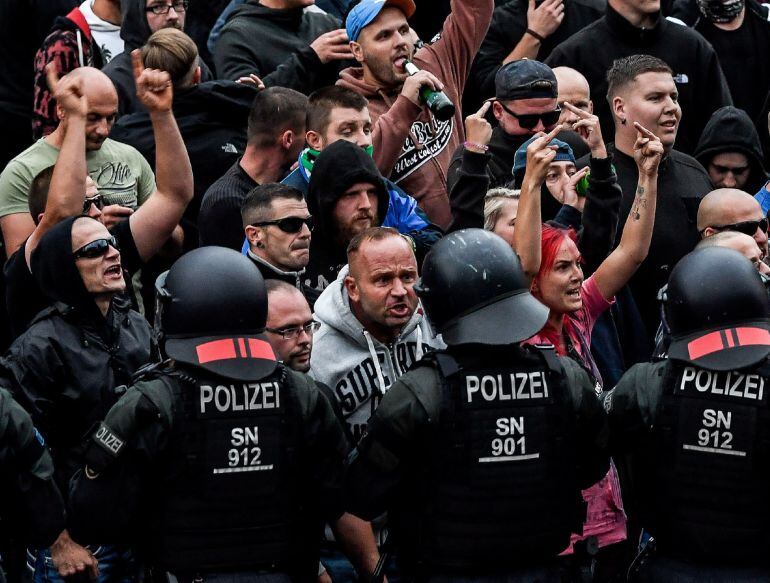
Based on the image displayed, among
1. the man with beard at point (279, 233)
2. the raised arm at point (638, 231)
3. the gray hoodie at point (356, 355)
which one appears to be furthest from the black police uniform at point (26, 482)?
the raised arm at point (638, 231)

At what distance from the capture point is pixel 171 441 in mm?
4680

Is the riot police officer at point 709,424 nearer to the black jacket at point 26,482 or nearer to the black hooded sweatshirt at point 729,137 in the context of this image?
the black jacket at point 26,482

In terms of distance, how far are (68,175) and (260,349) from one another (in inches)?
82.2

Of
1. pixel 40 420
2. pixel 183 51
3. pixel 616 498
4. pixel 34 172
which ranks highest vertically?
pixel 183 51

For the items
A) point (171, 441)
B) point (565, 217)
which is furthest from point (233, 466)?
point (565, 217)

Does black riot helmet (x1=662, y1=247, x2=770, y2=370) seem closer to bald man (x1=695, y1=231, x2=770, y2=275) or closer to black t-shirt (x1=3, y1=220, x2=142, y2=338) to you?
bald man (x1=695, y1=231, x2=770, y2=275)

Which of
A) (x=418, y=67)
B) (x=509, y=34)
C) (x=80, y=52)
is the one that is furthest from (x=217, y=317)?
(x=509, y=34)

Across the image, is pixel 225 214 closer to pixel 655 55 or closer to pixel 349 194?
pixel 349 194

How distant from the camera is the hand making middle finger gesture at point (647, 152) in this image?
21.4 ft

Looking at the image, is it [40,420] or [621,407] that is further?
[40,420]

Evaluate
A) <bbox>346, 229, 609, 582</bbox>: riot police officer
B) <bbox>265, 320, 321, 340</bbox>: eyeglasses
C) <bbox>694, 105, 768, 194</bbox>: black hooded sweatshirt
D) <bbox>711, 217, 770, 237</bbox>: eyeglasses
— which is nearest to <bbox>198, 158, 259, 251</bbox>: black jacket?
<bbox>265, 320, 321, 340</bbox>: eyeglasses

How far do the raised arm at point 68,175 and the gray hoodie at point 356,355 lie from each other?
1384 mm

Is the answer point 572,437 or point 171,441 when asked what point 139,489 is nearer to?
point 171,441

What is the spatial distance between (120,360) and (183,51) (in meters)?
2.22
